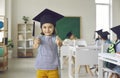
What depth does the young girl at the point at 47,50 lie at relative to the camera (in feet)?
9.14

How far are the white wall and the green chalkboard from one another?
26 cm

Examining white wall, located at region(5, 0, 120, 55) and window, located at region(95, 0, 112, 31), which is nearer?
white wall, located at region(5, 0, 120, 55)

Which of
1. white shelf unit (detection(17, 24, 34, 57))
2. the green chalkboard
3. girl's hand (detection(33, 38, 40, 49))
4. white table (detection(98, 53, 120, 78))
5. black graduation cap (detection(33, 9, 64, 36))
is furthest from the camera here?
the green chalkboard

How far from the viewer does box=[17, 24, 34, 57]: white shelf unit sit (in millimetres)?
11352

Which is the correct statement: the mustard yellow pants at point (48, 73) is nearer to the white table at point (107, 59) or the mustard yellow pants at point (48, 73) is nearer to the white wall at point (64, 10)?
the white table at point (107, 59)

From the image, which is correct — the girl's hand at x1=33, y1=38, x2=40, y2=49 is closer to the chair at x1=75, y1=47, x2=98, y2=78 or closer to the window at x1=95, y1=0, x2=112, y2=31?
the chair at x1=75, y1=47, x2=98, y2=78

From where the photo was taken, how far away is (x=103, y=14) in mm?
12969

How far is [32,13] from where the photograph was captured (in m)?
11.6

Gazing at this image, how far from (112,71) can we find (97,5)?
946cm

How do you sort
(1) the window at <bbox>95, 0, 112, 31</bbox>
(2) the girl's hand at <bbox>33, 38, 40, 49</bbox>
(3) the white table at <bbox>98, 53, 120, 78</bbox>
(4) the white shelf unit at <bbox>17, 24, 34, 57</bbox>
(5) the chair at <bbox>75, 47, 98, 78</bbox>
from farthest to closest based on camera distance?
1. (1) the window at <bbox>95, 0, 112, 31</bbox>
2. (4) the white shelf unit at <bbox>17, 24, 34, 57</bbox>
3. (5) the chair at <bbox>75, 47, 98, 78</bbox>
4. (3) the white table at <bbox>98, 53, 120, 78</bbox>
5. (2) the girl's hand at <bbox>33, 38, 40, 49</bbox>

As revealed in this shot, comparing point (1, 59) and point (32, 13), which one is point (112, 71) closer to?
point (1, 59)

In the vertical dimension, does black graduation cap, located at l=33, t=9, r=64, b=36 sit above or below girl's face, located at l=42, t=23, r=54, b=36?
above

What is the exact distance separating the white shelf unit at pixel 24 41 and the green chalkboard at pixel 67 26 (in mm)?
1505

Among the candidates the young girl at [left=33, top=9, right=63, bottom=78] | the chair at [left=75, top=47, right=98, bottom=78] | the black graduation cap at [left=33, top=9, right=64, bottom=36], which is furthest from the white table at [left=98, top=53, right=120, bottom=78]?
the chair at [left=75, top=47, right=98, bottom=78]
